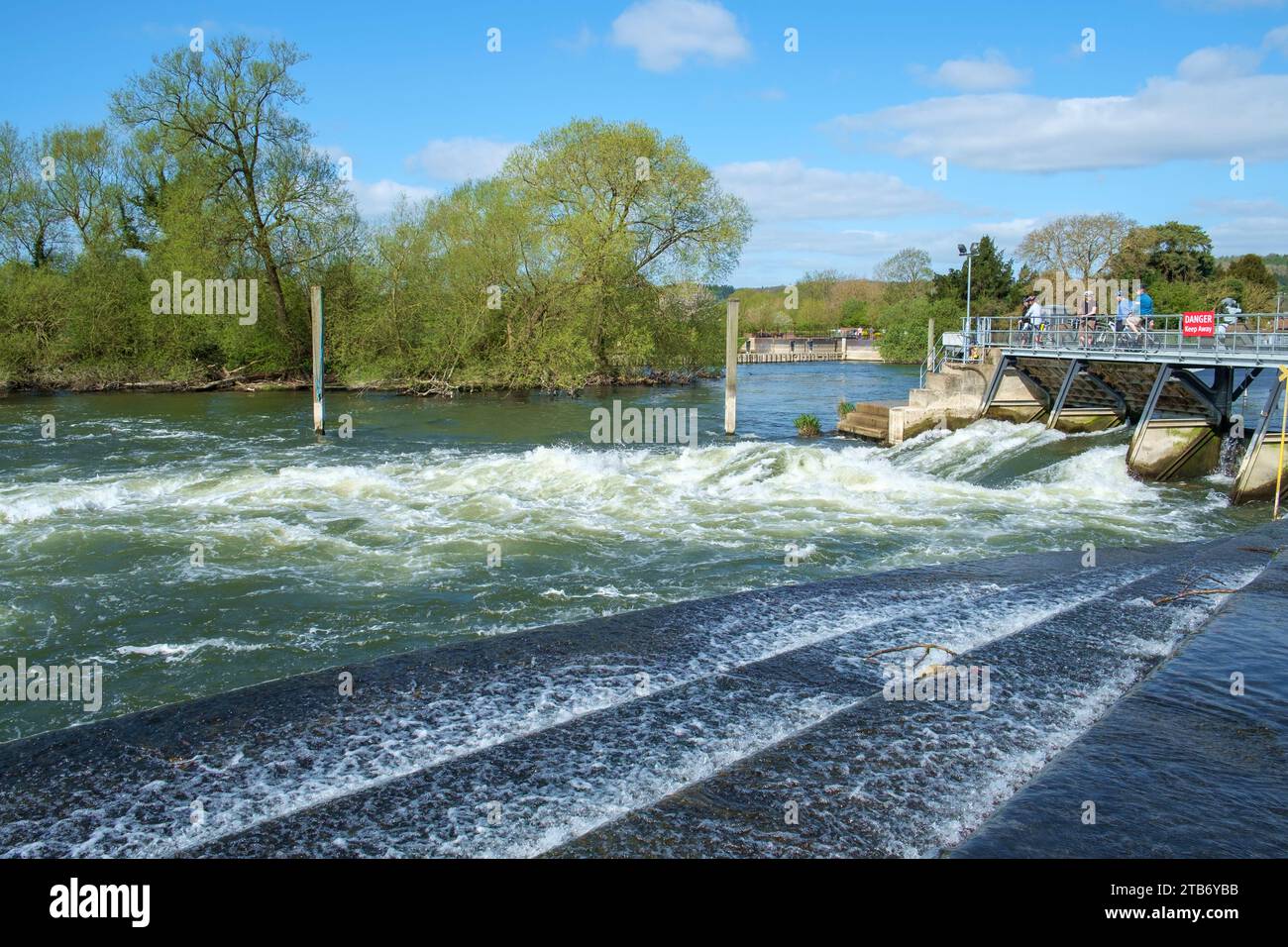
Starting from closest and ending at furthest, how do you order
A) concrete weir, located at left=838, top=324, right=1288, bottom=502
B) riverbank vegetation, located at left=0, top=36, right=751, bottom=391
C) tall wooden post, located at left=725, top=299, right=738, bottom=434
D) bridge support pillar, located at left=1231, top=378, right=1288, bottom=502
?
bridge support pillar, located at left=1231, top=378, right=1288, bottom=502, concrete weir, located at left=838, top=324, right=1288, bottom=502, tall wooden post, located at left=725, top=299, right=738, bottom=434, riverbank vegetation, located at left=0, top=36, right=751, bottom=391

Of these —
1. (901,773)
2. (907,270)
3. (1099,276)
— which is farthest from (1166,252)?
(901,773)

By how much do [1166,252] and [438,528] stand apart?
7422 centimetres

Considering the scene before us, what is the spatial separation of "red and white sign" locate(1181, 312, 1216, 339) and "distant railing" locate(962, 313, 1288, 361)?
3.3 inches

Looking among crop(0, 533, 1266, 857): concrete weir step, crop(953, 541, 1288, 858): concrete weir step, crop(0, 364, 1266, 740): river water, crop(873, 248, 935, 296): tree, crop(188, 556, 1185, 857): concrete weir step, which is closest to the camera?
crop(953, 541, 1288, 858): concrete weir step

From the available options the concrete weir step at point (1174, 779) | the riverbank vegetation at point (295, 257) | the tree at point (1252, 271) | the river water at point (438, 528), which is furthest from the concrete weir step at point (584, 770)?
the tree at point (1252, 271)

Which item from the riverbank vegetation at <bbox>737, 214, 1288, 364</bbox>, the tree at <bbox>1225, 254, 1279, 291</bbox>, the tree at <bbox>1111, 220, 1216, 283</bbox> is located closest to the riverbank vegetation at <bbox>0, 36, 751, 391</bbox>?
the riverbank vegetation at <bbox>737, 214, 1288, 364</bbox>

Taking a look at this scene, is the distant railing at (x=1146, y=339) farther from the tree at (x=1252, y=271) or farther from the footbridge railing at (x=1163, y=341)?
the tree at (x=1252, y=271)

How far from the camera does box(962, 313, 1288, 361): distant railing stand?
19.3 meters

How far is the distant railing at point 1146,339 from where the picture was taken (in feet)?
63.4

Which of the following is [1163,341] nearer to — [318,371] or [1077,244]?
[318,371]

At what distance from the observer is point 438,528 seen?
1694 centimetres

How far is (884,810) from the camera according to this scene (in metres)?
6.02

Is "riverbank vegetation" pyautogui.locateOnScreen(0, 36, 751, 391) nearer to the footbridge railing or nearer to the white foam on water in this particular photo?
the footbridge railing

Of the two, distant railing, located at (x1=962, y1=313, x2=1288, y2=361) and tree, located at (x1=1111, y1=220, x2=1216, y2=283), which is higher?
tree, located at (x1=1111, y1=220, x2=1216, y2=283)
